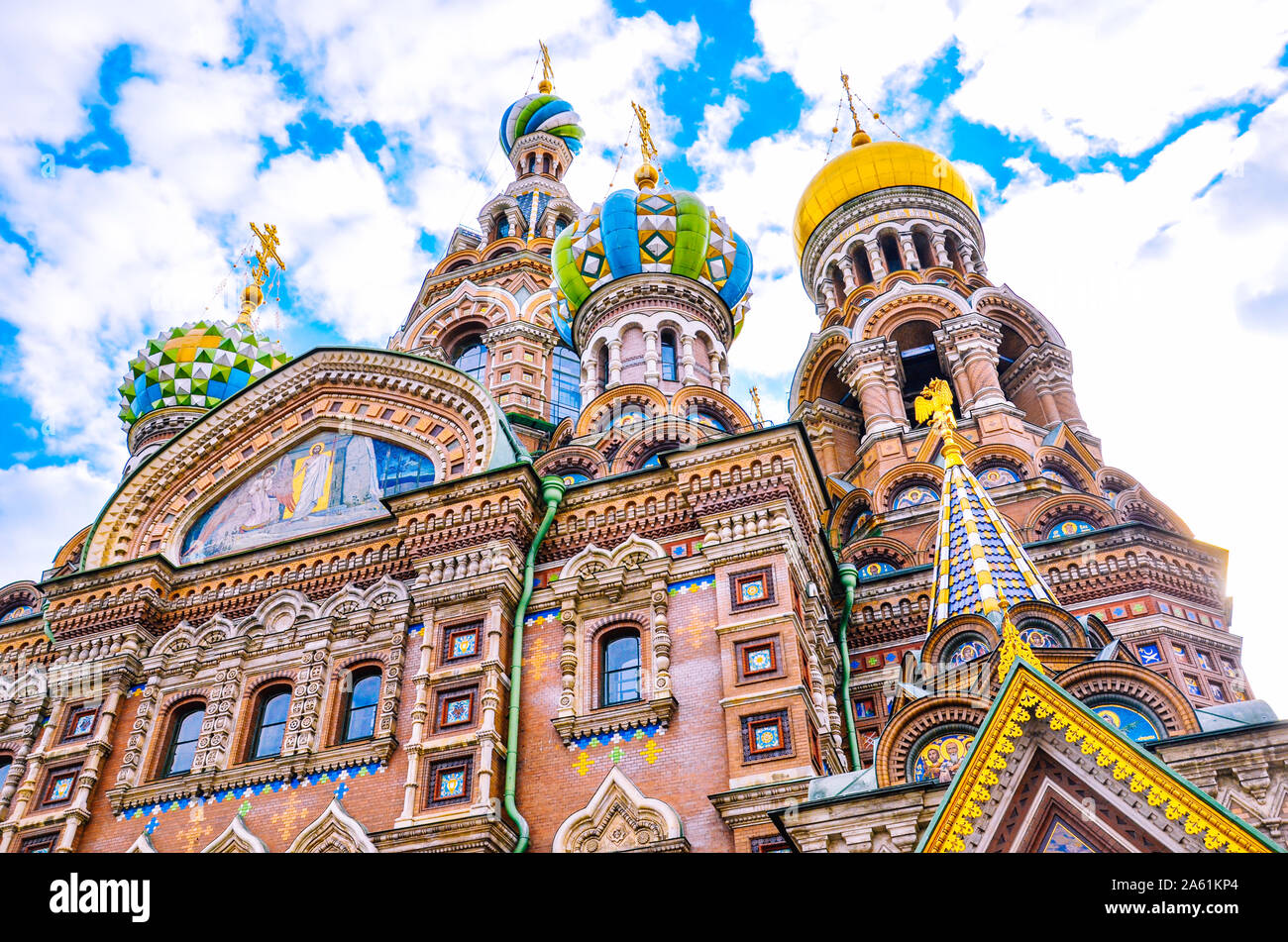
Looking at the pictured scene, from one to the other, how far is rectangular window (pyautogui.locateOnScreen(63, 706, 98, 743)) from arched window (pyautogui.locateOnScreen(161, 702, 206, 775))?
0.72 metres

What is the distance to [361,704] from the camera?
9.62m

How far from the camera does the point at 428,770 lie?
8.63m

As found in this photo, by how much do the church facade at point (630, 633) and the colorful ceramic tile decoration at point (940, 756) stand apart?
0.02 metres

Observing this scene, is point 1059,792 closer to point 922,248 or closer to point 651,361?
point 651,361

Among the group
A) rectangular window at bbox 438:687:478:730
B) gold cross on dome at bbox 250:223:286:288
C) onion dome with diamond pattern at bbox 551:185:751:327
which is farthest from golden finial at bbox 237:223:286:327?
rectangular window at bbox 438:687:478:730

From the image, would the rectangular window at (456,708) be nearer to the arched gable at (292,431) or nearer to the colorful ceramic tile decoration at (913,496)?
the arched gable at (292,431)

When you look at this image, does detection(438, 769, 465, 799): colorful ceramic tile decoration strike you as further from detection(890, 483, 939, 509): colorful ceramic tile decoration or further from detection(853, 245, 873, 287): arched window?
detection(853, 245, 873, 287): arched window

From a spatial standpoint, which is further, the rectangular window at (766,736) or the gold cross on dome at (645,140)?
the gold cross on dome at (645,140)

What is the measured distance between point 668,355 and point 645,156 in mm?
4498

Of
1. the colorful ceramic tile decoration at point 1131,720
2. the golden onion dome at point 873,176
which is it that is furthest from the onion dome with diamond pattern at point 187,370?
the colorful ceramic tile decoration at point 1131,720

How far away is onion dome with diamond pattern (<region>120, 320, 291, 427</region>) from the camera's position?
64.0ft

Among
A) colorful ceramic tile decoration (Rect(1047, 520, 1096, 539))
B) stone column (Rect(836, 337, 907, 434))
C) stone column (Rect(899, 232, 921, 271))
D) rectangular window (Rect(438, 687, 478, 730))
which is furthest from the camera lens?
stone column (Rect(899, 232, 921, 271))

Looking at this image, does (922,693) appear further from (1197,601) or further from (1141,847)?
(1197,601)

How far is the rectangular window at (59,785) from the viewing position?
31.9 ft
